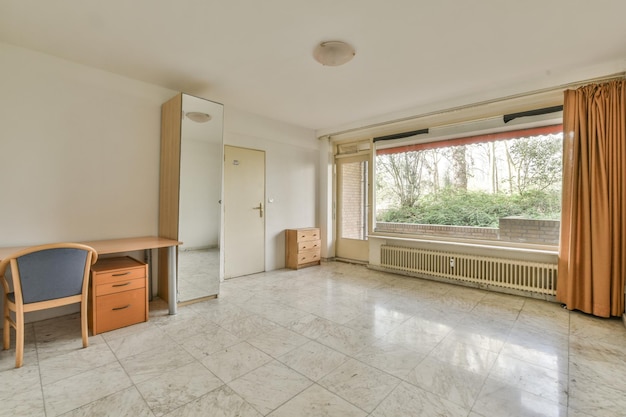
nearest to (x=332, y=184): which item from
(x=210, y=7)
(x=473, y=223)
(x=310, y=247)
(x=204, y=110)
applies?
(x=310, y=247)

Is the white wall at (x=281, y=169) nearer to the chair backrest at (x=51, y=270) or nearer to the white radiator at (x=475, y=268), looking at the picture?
the white radiator at (x=475, y=268)

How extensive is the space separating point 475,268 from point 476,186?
47.1 inches

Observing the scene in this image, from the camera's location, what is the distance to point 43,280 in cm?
214

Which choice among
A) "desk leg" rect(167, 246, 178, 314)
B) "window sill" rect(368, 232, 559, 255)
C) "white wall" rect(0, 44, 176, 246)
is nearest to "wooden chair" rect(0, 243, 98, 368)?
"desk leg" rect(167, 246, 178, 314)

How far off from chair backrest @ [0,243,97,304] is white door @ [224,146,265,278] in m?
2.15

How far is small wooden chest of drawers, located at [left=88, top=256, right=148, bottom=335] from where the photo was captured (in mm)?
2592

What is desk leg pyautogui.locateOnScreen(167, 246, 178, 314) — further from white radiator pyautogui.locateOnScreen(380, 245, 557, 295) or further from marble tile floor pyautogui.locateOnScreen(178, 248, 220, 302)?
white radiator pyautogui.locateOnScreen(380, 245, 557, 295)

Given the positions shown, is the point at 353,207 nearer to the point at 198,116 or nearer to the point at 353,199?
the point at 353,199

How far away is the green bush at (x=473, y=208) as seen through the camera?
3.66 metres

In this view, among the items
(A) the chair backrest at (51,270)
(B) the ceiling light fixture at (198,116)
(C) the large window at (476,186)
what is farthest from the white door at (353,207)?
(A) the chair backrest at (51,270)

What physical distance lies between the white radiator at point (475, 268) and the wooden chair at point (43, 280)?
4047 millimetres

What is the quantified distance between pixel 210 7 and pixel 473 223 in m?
4.13

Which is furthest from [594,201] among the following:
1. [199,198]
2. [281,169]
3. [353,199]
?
[199,198]

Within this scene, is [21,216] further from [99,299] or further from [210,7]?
[210,7]
